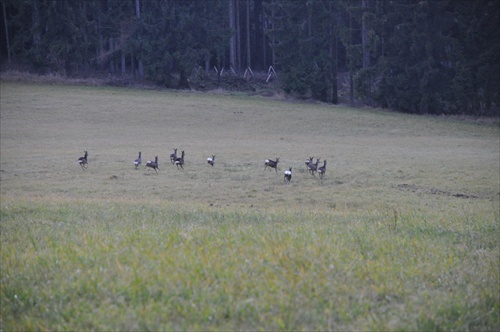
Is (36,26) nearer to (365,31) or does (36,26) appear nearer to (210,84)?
(210,84)

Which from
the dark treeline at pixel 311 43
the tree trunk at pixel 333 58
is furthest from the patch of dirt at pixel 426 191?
the tree trunk at pixel 333 58

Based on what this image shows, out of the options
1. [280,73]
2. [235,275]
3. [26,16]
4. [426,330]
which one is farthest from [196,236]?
[26,16]

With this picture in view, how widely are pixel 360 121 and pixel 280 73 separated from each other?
17.3 metres

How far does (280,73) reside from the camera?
205ft

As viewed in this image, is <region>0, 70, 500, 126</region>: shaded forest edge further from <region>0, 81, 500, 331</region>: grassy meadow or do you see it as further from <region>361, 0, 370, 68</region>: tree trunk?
<region>0, 81, 500, 331</region>: grassy meadow

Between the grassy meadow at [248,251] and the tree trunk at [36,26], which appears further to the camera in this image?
the tree trunk at [36,26]

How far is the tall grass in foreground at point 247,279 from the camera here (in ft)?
19.4

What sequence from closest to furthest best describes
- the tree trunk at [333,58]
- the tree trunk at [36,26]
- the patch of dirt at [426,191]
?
the patch of dirt at [426,191], the tree trunk at [333,58], the tree trunk at [36,26]

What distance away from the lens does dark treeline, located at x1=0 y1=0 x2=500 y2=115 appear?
171 feet

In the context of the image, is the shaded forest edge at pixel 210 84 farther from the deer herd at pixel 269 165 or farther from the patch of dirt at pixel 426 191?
the patch of dirt at pixel 426 191

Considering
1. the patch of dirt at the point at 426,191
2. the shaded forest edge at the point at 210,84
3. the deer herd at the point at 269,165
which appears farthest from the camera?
the shaded forest edge at the point at 210,84

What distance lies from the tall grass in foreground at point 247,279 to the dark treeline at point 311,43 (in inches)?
1813

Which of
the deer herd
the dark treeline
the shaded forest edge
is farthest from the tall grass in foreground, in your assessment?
the shaded forest edge

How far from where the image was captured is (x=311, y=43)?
194 ft
